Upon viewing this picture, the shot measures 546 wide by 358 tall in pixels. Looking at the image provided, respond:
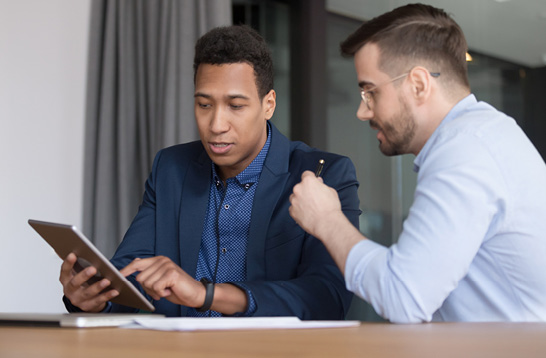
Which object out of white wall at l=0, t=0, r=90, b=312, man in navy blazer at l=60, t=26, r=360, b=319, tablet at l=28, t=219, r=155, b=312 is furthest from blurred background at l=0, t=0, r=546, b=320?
tablet at l=28, t=219, r=155, b=312

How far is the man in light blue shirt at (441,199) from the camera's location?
1.17 m

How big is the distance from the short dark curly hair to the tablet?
701 mm

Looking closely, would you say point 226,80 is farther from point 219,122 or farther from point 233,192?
point 233,192

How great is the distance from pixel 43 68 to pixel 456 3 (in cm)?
215

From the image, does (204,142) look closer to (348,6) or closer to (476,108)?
(476,108)

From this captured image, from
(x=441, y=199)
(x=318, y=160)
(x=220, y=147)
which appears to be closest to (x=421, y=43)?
(x=441, y=199)

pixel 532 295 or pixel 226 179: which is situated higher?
pixel 226 179

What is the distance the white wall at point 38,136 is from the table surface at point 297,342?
8.23ft

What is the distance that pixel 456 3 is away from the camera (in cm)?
321

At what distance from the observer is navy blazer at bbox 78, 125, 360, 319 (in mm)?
1656

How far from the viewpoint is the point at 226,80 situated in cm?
189

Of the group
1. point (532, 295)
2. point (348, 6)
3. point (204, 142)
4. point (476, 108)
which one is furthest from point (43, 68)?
point (532, 295)

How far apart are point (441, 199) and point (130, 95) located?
2903 mm

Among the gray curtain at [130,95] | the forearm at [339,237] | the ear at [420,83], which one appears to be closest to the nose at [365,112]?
the ear at [420,83]
